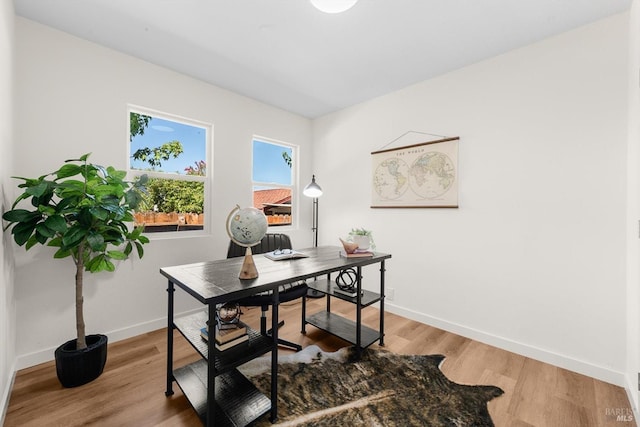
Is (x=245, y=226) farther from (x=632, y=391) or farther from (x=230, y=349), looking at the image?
(x=632, y=391)

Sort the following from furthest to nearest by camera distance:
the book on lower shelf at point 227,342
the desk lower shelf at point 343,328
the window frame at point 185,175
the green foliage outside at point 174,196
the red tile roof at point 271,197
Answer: the red tile roof at point 271,197, the green foliage outside at point 174,196, the window frame at point 185,175, the desk lower shelf at point 343,328, the book on lower shelf at point 227,342

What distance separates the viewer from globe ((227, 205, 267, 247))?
1.47 metres

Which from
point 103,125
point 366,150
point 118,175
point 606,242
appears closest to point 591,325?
point 606,242

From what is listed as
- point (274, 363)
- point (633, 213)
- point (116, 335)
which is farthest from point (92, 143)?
→ point (633, 213)

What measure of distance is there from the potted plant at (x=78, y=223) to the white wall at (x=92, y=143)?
1.29ft

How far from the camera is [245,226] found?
1470 millimetres

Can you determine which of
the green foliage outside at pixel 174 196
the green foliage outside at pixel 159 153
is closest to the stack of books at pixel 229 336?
the green foliage outside at pixel 174 196

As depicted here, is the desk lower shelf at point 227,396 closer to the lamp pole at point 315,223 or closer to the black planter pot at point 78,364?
the black planter pot at point 78,364

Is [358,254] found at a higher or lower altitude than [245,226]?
lower

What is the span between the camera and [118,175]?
75.5 inches

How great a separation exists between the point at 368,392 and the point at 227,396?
866mm

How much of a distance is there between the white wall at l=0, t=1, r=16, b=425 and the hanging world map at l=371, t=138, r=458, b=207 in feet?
9.76

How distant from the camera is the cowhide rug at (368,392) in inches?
59.1

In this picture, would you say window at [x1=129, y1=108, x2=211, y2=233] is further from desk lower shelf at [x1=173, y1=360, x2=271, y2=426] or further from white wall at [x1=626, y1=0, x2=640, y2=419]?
white wall at [x1=626, y1=0, x2=640, y2=419]
